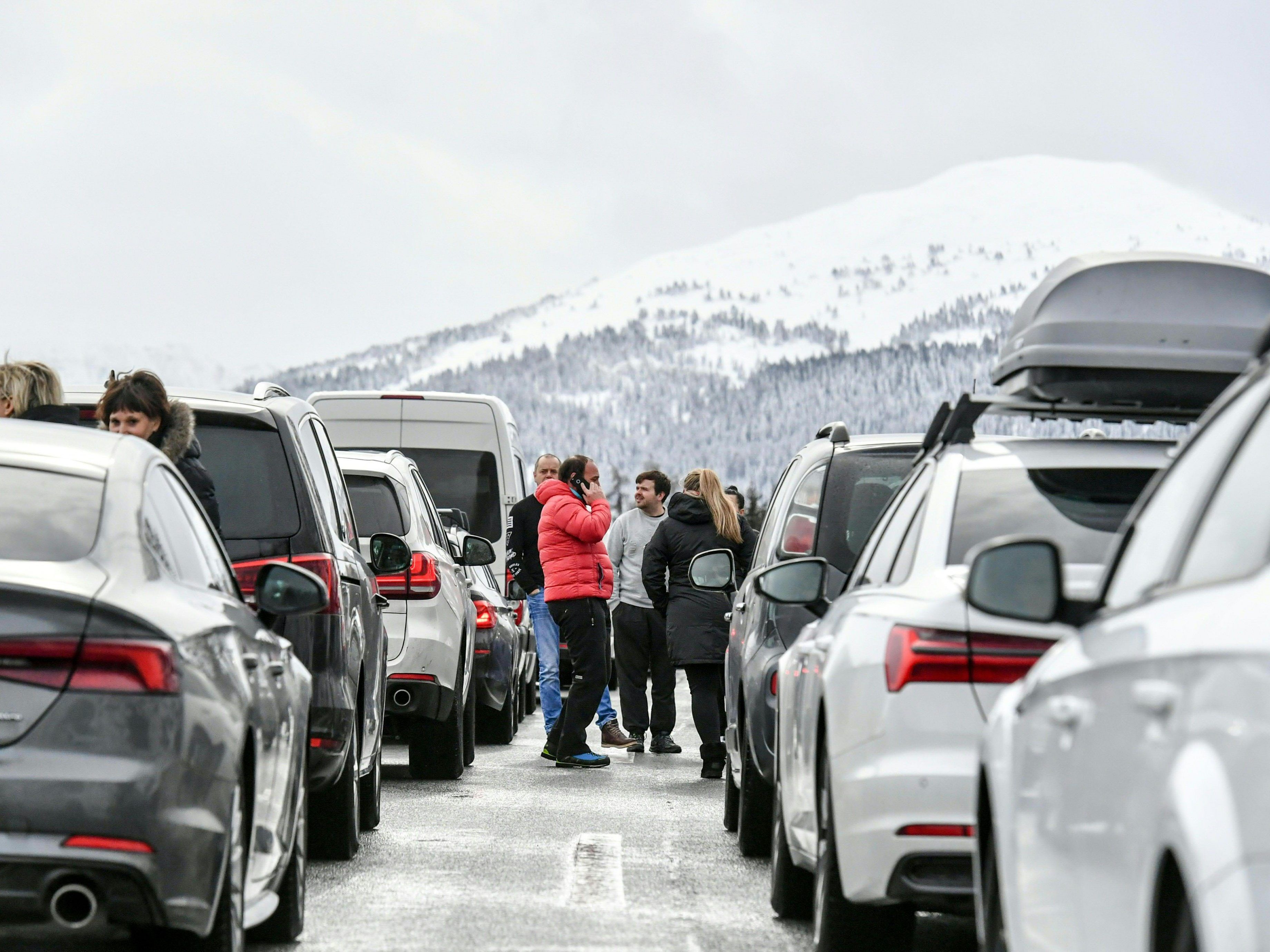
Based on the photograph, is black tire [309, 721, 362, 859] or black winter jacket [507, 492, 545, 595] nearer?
black tire [309, 721, 362, 859]

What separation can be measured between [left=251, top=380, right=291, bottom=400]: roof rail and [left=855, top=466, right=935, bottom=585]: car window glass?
3173 mm

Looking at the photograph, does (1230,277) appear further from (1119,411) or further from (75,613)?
(75,613)

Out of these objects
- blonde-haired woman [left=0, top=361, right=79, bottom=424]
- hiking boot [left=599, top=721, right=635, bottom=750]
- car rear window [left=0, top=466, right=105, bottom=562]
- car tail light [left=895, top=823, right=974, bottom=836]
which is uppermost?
blonde-haired woman [left=0, top=361, right=79, bottom=424]

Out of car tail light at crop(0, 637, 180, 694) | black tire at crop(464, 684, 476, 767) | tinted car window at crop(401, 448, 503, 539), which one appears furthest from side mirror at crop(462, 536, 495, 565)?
car tail light at crop(0, 637, 180, 694)

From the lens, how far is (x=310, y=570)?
26.8 ft

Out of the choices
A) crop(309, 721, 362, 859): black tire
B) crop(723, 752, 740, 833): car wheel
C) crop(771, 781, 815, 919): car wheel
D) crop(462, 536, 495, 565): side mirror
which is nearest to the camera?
crop(771, 781, 815, 919): car wheel

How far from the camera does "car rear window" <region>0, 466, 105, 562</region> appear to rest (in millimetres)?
4824

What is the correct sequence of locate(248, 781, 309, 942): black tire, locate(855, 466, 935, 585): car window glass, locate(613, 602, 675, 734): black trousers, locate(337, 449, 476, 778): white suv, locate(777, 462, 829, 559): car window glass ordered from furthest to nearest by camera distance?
locate(613, 602, 675, 734): black trousers, locate(337, 449, 476, 778): white suv, locate(777, 462, 829, 559): car window glass, locate(248, 781, 309, 942): black tire, locate(855, 466, 935, 585): car window glass

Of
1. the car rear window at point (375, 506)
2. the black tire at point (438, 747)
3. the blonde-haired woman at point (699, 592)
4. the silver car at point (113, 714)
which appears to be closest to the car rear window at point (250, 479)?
the silver car at point (113, 714)

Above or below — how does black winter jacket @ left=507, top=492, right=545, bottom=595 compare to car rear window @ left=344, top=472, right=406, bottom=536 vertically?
below

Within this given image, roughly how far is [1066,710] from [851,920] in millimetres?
2445

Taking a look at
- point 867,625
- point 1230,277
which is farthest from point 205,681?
point 1230,277

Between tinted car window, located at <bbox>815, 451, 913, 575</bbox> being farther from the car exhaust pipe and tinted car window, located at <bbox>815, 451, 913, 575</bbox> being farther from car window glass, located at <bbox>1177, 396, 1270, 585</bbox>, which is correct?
car window glass, located at <bbox>1177, 396, 1270, 585</bbox>

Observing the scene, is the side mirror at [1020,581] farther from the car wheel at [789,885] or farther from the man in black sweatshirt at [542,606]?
the man in black sweatshirt at [542,606]
